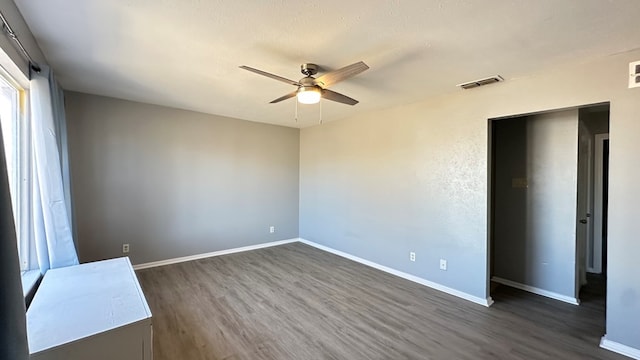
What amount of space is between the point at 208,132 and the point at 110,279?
10.2 feet

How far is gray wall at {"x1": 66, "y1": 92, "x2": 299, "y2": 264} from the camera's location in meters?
3.88

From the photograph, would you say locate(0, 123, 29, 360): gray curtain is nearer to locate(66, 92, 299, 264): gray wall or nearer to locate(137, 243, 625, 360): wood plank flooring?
locate(137, 243, 625, 360): wood plank flooring

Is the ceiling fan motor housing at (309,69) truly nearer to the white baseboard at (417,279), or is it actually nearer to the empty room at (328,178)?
the empty room at (328,178)

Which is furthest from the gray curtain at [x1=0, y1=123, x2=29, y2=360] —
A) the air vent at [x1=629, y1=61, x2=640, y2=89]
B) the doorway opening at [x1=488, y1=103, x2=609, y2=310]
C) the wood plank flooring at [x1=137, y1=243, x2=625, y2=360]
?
the air vent at [x1=629, y1=61, x2=640, y2=89]

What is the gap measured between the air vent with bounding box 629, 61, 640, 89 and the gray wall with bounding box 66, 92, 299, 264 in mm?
4896


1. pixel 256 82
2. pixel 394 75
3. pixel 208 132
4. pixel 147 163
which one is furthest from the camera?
pixel 208 132

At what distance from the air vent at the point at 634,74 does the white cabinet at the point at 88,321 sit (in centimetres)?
401

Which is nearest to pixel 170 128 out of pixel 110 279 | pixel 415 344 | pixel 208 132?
pixel 208 132

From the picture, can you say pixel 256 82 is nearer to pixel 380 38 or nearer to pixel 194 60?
pixel 194 60

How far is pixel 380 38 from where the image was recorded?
7.04ft

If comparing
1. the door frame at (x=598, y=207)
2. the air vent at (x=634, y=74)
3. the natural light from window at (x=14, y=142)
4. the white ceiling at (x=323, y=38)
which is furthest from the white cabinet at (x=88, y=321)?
the door frame at (x=598, y=207)

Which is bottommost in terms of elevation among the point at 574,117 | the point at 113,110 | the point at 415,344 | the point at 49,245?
the point at 415,344

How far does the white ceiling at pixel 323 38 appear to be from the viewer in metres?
1.77

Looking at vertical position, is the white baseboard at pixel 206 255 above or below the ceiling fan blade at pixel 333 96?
below
